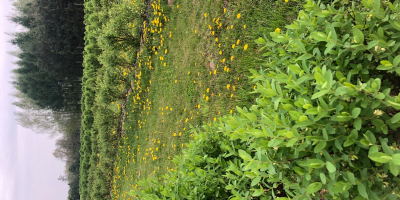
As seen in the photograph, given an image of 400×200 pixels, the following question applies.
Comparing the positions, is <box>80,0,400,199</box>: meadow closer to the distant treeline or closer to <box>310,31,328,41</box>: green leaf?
<box>310,31,328,41</box>: green leaf

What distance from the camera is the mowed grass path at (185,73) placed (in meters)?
3.42

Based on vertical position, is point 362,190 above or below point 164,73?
above

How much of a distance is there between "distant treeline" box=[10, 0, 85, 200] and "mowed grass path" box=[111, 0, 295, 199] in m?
13.8

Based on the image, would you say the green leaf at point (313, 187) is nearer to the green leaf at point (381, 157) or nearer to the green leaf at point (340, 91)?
the green leaf at point (381, 157)

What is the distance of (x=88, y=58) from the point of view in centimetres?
999

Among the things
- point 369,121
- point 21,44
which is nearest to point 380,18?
point 369,121

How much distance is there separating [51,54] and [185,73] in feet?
62.6

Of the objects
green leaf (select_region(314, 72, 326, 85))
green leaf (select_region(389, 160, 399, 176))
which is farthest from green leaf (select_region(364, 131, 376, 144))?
green leaf (select_region(314, 72, 326, 85))

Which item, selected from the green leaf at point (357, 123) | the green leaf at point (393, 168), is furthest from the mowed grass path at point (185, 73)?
the green leaf at point (393, 168)

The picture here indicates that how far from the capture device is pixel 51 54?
63.1 feet

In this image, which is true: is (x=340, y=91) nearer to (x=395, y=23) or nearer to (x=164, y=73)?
(x=395, y=23)

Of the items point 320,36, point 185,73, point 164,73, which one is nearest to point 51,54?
point 164,73

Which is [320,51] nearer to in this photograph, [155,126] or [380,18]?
[380,18]

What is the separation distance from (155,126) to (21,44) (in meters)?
23.2
